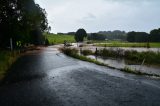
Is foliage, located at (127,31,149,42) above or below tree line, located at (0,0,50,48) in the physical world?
below

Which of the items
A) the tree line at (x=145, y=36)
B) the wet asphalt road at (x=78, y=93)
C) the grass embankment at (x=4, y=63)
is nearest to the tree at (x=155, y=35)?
the tree line at (x=145, y=36)

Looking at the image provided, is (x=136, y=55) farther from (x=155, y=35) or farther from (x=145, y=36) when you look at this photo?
(x=145, y=36)

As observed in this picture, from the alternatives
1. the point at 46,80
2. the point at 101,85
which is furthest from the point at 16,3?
the point at 101,85

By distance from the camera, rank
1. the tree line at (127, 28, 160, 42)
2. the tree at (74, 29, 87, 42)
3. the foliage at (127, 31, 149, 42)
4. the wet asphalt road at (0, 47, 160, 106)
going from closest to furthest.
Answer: the wet asphalt road at (0, 47, 160, 106) → the tree line at (127, 28, 160, 42) → the tree at (74, 29, 87, 42) → the foliage at (127, 31, 149, 42)

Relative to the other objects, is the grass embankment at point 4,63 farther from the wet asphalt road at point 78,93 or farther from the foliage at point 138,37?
the foliage at point 138,37

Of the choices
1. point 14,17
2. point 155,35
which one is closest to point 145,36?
point 155,35

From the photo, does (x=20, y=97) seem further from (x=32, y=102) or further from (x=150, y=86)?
(x=150, y=86)

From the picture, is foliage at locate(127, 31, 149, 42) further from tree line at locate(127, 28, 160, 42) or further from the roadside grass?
the roadside grass

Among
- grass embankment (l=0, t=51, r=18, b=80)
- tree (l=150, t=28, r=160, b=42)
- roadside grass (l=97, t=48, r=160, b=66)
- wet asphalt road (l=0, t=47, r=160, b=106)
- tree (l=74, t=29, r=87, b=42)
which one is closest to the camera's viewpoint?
wet asphalt road (l=0, t=47, r=160, b=106)

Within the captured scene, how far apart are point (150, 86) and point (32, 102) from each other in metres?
7.11

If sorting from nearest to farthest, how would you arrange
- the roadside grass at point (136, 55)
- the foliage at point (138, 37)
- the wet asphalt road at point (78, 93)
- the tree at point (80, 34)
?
the wet asphalt road at point (78, 93)
the roadside grass at point (136, 55)
the tree at point (80, 34)
the foliage at point (138, 37)

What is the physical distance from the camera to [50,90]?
15.5 m

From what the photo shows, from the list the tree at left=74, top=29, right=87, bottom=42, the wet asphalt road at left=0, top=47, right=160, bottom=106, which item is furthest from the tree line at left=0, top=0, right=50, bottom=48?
the tree at left=74, top=29, right=87, bottom=42

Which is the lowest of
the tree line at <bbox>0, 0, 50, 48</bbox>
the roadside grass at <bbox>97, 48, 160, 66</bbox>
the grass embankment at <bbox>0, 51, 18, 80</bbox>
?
the roadside grass at <bbox>97, 48, 160, 66</bbox>
